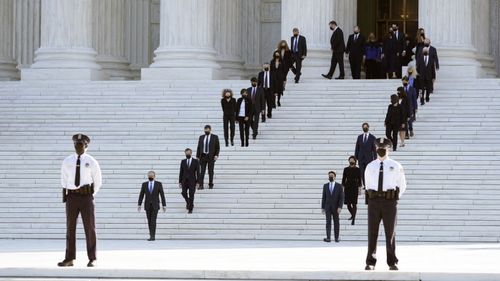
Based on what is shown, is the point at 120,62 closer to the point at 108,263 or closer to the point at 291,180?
the point at 291,180

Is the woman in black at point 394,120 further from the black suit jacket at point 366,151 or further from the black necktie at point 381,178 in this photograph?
the black necktie at point 381,178

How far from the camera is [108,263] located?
25391 millimetres

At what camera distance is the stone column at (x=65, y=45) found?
53.2 meters

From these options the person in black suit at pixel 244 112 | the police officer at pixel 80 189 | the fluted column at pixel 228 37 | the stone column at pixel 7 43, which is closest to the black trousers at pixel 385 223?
the police officer at pixel 80 189

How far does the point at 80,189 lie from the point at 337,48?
2694cm

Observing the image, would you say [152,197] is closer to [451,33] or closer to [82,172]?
[82,172]

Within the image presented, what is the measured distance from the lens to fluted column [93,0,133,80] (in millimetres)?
55781

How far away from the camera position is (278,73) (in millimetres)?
46781

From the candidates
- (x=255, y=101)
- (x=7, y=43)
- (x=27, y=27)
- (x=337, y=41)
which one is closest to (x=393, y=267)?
(x=255, y=101)

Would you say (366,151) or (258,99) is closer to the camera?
(366,151)

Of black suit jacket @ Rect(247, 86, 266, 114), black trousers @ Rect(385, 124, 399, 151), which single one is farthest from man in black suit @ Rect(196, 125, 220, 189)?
black trousers @ Rect(385, 124, 399, 151)

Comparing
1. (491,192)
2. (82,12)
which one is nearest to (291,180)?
(491,192)

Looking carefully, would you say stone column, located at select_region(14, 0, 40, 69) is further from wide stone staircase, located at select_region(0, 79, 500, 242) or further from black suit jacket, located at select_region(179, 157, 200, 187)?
black suit jacket, located at select_region(179, 157, 200, 187)

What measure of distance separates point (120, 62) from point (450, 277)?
36.0 metres
